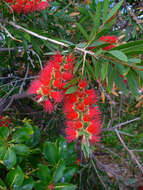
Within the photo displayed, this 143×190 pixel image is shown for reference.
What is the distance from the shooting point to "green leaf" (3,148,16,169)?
3.08 ft

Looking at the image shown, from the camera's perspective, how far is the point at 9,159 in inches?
37.5

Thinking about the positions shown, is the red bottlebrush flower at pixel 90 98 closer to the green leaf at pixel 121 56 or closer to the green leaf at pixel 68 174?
the green leaf at pixel 121 56

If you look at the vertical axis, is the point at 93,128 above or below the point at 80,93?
below

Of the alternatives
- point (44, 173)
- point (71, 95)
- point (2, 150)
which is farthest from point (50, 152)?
point (71, 95)

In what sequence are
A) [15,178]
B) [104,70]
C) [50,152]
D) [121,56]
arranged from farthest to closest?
[50,152], [15,178], [104,70], [121,56]

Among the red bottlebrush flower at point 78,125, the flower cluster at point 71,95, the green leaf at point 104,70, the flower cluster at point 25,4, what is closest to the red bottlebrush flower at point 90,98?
the flower cluster at point 71,95

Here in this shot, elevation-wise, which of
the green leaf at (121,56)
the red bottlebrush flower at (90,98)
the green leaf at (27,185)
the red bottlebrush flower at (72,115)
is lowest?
the green leaf at (27,185)

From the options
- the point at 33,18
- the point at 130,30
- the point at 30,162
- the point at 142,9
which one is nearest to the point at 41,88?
the point at 30,162

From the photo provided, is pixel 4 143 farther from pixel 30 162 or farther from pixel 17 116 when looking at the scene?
pixel 17 116

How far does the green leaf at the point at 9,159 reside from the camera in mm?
938

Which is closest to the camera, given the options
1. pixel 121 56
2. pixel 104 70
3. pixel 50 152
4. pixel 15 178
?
pixel 121 56

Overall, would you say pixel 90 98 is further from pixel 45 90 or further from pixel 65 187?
pixel 65 187

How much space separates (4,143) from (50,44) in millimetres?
581

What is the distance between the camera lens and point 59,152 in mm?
1177
